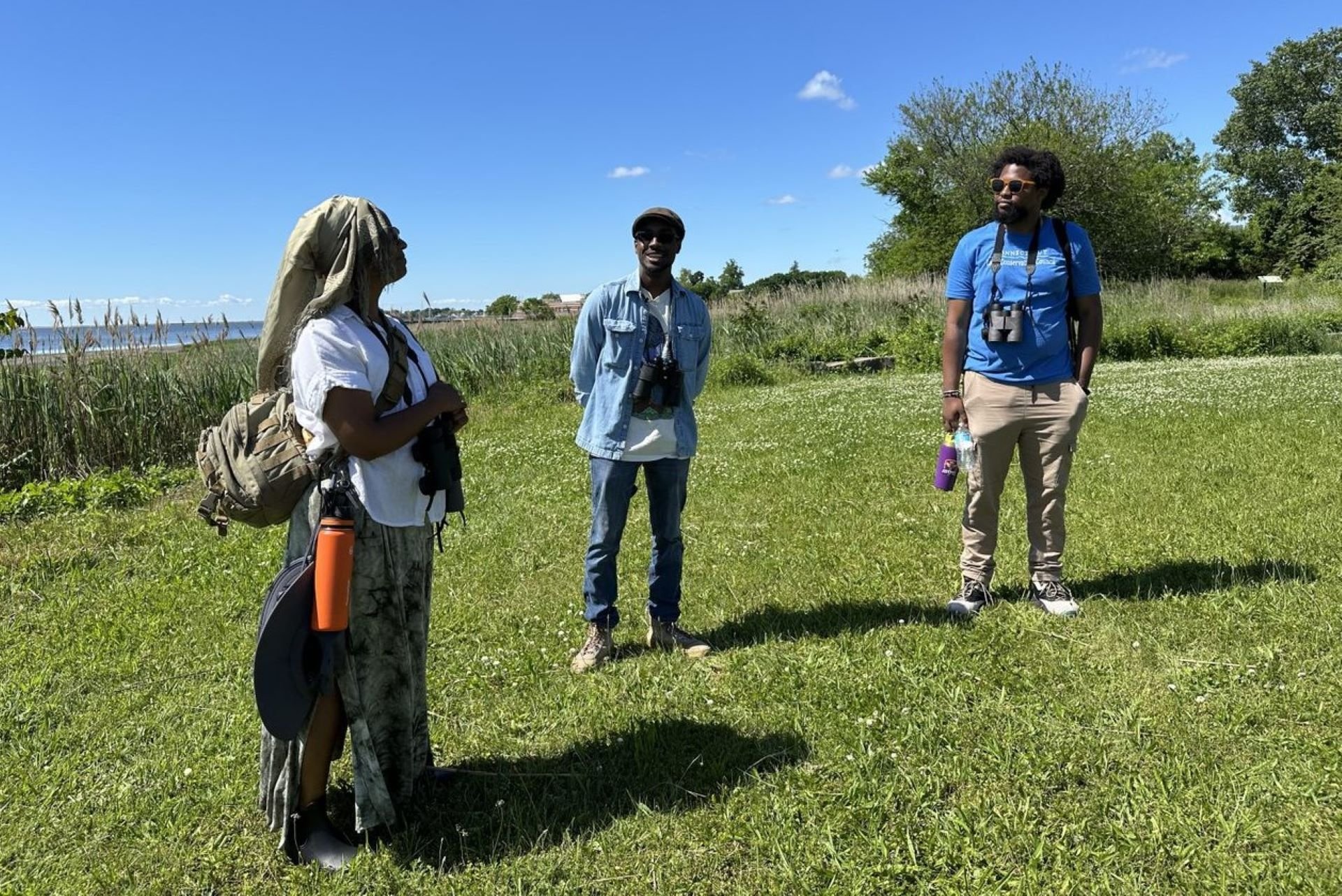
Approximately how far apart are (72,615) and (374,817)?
144 inches

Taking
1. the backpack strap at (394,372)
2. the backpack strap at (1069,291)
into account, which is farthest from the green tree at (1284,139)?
the backpack strap at (394,372)

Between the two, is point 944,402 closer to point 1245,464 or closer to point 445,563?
point 445,563

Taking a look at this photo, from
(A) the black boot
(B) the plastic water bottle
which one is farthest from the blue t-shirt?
(A) the black boot

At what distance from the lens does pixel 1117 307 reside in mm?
21531

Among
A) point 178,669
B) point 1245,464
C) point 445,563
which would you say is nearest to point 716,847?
point 178,669

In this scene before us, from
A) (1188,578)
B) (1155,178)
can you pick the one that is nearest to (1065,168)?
(1155,178)

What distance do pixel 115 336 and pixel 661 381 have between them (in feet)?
30.2

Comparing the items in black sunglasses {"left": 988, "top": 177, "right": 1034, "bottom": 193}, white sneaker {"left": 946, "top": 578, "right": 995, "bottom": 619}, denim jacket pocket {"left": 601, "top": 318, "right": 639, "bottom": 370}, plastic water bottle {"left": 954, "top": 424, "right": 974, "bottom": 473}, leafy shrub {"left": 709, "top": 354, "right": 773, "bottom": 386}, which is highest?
black sunglasses {"left": 988, "top": 177, "right": 1034, "bottom": 193}

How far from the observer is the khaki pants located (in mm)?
Answer: 4004

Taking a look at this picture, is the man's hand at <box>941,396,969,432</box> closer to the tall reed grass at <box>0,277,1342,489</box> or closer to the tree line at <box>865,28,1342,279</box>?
the tall reed grass at <box>0,277,1342,489</box>

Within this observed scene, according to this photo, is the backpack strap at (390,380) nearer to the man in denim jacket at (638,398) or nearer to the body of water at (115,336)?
the man in denim jacket at (638,398)

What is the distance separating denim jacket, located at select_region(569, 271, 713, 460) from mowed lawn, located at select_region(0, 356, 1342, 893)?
3.76ft

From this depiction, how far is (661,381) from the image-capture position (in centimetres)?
377

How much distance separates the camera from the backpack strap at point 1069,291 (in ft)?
12.9
